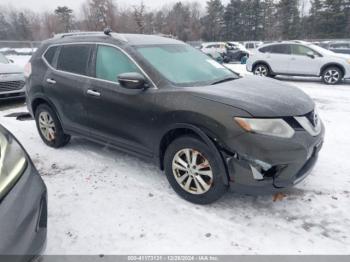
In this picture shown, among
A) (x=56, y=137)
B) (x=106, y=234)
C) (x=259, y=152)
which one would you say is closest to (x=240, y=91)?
(x=259, y=152)

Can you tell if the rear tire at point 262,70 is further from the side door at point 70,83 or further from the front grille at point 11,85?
the side door at point 70,83

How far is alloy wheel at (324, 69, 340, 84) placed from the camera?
10516 millimetres

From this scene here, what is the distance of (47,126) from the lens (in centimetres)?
474

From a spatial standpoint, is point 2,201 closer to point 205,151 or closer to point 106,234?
point 106,234

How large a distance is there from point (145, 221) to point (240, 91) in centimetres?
165

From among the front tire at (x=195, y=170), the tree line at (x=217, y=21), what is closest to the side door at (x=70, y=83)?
the front tire at (x=195, y=170)

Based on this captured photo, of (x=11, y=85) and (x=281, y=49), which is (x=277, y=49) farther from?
(x=11, y=85)

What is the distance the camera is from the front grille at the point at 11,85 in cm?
786

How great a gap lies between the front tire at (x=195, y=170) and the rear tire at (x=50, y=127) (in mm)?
2208

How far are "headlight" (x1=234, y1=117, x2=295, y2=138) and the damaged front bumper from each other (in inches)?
2.0

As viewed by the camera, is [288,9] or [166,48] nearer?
[166,48]

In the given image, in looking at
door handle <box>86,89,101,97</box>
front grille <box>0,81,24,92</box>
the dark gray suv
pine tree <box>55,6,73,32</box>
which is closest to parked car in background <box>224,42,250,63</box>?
front grille <box>0,81,24,92</box>

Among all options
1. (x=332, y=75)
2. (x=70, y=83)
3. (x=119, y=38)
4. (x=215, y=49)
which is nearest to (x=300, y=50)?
(x=332, y=75)

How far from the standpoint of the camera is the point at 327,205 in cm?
310
